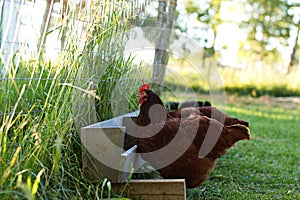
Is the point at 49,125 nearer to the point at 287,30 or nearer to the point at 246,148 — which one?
the point at 246,148

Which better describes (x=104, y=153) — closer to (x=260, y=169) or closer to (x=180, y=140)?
(x=180, y=140)

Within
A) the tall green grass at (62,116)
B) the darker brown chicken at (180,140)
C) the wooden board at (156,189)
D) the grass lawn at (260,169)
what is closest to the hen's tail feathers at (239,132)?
the darker brown chicken at (180,140)

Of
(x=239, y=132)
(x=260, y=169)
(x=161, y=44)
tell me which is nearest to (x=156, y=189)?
(x=239, y=132)

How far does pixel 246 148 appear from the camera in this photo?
5512mm

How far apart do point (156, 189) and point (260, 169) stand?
6.64 feet

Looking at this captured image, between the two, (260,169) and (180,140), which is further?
(260,169)

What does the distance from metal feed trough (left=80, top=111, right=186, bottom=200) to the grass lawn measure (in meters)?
0.63

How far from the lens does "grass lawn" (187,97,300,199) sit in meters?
3.40

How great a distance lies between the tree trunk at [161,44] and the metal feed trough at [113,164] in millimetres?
2292

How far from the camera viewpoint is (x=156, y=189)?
2678 millimetres

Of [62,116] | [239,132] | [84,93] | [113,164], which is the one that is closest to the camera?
[62,116]

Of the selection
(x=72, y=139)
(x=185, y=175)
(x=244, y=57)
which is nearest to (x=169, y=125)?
(x=185, y=175)

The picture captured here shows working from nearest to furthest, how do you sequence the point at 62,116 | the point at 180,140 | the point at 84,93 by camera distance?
the point at 62,116 → the point at 84,93 → the point at 180,140

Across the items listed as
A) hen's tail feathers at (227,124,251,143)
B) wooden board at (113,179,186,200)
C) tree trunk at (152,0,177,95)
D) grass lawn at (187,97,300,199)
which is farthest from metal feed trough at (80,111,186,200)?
tree trunk at (152,0,177,95)
